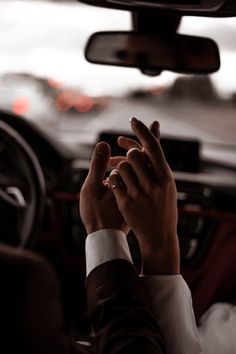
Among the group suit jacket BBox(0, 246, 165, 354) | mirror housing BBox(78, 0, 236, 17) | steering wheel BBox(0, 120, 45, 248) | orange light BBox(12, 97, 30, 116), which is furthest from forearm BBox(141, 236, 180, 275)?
orange light BBox(12, 97, 30, 116)

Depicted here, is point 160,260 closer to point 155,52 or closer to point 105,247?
point 105,247

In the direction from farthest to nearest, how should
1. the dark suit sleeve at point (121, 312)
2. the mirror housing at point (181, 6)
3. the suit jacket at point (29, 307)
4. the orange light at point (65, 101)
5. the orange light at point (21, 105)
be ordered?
the orange light at point (65, 101)
the orange light at point (21, 105)
the mirror housing at point (181, 6)
the dark suit sleeve at point (121, 312)
the suit jacket at point (29, 307)

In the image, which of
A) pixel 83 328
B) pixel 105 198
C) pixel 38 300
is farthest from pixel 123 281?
pixel 83 328

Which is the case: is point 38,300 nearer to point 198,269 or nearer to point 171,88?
point 198,269

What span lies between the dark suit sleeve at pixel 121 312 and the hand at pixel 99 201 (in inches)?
4.7

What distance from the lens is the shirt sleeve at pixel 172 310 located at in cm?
124

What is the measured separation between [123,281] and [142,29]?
157 centimetres

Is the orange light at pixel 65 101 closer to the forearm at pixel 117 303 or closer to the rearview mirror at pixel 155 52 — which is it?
the rearview mirror at pixel 155 52

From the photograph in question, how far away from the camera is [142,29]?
254 centimetres

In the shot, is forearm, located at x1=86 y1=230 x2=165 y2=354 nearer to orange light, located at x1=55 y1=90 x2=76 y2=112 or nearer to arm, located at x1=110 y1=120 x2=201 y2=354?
arm, located at x1=110 y1=120 x2=201 y2=354

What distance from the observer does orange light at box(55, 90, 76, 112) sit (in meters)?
4.80

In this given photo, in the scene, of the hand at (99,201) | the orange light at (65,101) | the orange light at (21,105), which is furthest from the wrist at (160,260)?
the orange light at (65,101)

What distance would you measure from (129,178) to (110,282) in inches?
7.1

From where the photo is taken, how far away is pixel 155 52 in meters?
2.61
